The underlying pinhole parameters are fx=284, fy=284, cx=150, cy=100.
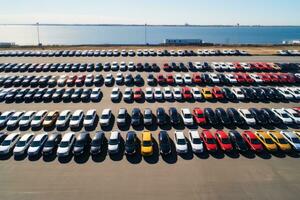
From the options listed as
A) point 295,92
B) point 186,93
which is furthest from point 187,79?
point 295,92

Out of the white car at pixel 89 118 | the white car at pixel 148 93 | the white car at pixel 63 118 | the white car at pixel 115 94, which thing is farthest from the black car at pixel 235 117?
the white car at pixel 63 118

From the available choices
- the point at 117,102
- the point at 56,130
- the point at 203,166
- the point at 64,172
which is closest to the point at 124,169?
the point at 64,172

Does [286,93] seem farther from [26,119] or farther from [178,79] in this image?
[26,119]

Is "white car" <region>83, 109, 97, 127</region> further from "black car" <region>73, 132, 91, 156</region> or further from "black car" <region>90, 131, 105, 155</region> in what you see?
"black car" <region>90, 131, 105, 155</region>

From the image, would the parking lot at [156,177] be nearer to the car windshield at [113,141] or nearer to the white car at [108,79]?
the car windshield at [113,141]

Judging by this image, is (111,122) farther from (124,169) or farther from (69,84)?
(69,84)
